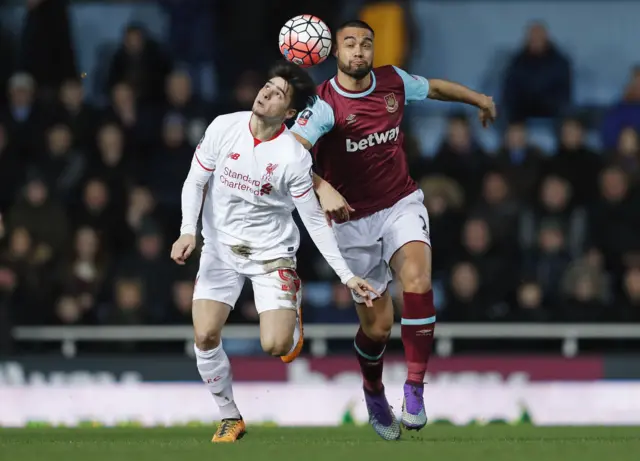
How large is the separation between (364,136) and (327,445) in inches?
81.3

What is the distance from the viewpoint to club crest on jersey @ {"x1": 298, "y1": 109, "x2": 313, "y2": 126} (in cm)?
962

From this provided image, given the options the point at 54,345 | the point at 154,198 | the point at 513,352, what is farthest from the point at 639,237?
the point at 54,345

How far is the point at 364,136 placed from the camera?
988 cm

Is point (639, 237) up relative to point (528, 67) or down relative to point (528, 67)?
down

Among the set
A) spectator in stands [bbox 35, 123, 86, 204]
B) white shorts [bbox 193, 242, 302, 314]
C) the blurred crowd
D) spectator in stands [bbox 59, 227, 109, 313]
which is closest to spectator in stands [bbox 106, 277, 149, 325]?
the blurred crowd

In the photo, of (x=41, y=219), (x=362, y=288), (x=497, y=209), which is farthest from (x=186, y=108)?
Answer: (x=362, y=288)

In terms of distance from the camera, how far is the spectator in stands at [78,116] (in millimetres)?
15641

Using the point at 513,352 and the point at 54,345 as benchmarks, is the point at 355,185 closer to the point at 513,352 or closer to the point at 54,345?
the point at 513,352

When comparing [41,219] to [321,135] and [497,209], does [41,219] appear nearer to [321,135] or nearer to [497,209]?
[497,209]

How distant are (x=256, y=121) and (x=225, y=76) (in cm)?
750

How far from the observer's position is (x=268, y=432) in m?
11.4

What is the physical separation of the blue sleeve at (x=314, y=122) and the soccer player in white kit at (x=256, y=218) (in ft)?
0.19

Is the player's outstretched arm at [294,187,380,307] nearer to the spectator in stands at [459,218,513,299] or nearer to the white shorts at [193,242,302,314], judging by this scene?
the white shorts at [193,242,302,314]

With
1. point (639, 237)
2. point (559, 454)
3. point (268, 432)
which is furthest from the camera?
point (639, 237)
